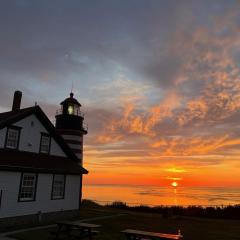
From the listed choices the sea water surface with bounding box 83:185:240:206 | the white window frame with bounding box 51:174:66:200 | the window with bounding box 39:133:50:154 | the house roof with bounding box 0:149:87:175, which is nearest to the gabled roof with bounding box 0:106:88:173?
the window with bounding box 39:133:50:154

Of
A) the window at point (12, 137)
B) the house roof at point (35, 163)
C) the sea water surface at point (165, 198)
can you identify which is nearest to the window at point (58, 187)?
the house roof at point (35, 163)

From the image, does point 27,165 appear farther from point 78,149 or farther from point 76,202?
point 78,149

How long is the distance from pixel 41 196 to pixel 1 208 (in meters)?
3.48

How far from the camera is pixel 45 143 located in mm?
23609

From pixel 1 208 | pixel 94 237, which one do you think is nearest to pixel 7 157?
pixel 1 208

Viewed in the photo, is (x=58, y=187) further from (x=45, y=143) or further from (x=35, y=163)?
(x=45, y=143)

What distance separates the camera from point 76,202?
24984 millimetres

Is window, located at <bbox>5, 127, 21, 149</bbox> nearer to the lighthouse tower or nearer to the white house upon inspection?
the white house

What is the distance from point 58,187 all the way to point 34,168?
3.69 meters

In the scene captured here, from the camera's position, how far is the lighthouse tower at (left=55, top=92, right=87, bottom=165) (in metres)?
29.3

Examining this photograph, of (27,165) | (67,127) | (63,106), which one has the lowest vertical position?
(27,165)

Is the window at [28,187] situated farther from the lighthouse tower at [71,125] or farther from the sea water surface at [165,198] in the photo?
the sea water surface at [165,198]

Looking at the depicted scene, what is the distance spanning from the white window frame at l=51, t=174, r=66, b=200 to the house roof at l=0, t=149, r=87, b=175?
0.67 m

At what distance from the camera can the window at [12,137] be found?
20.6m
